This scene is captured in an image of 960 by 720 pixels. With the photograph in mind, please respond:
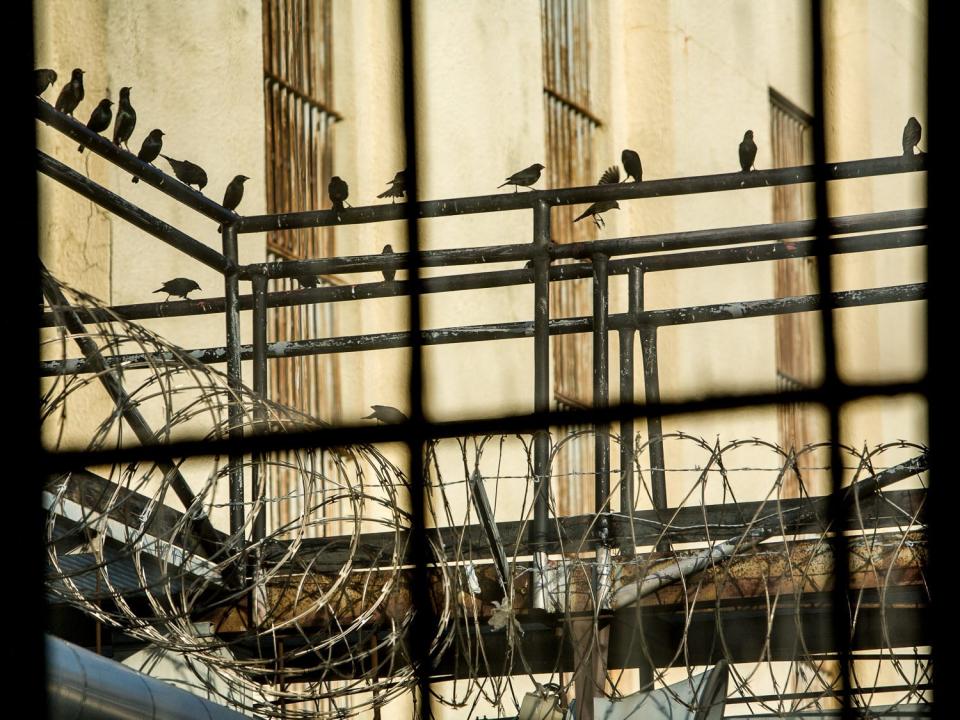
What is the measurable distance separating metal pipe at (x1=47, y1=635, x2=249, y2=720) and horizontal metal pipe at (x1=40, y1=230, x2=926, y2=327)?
3.36 ft

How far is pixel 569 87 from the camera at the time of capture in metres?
13.1

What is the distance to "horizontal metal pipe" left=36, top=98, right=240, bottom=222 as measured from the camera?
417 cm

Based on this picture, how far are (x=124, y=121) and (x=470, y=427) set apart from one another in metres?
5.70

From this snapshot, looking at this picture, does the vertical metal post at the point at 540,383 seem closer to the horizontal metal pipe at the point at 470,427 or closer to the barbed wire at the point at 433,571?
the barbed wire at the point at 433,571

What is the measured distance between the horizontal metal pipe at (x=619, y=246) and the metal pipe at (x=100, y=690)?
4.06 ft

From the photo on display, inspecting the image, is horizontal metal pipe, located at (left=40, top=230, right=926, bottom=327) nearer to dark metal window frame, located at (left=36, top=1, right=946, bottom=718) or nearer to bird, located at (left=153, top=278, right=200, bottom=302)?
dark metal window frame, located at (left=36, top=1, right=946, bottom=718)

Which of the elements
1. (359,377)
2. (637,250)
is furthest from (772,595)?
(359,377)

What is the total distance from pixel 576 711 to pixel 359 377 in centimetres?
601

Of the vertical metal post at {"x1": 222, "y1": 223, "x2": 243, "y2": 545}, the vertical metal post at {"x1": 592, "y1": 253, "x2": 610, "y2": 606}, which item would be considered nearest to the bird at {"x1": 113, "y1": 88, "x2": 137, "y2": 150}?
the vertical metal post at {"x1": 222, "y1": 223, "x2": 243, "y2": 545}

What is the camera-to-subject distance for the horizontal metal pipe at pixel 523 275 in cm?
455

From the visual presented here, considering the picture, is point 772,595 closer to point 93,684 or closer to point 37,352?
point 93,684

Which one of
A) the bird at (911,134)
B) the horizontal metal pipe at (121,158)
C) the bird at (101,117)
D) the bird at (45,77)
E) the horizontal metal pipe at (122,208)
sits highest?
the bird at (45,77)

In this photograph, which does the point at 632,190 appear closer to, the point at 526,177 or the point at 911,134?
the point at 911,134

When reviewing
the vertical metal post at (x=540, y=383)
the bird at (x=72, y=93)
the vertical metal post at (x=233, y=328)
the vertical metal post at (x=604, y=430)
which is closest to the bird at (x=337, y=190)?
the bird at (x=72, y=93)
